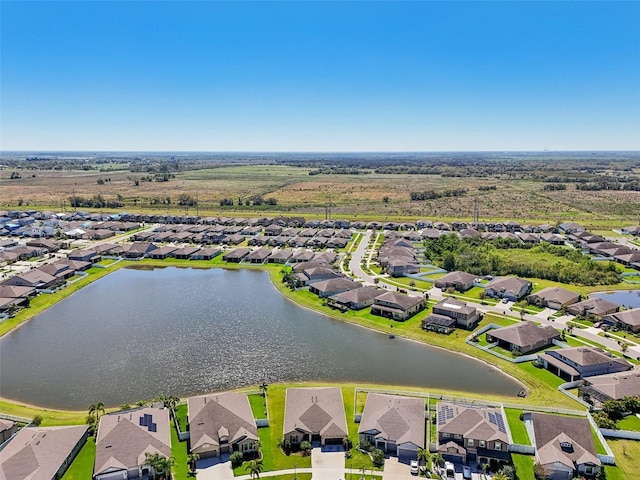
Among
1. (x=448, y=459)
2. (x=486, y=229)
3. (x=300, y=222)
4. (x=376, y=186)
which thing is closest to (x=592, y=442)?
(x=448, y=459)

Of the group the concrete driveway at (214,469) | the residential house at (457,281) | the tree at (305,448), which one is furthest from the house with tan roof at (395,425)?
the residential house at (457,281)

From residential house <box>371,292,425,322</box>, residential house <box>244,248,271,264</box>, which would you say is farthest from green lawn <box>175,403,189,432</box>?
residential house <box>244,248,271,264</box>

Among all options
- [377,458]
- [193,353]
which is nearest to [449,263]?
[193,353]

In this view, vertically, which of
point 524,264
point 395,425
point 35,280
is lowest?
point 395,425

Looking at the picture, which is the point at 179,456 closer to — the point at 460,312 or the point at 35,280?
the point at 460,312

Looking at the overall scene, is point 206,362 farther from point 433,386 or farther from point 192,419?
point 433,386

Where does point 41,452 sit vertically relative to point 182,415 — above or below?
above

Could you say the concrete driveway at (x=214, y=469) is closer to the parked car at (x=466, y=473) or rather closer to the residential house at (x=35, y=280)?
the parked car at (x=466, y=473)
